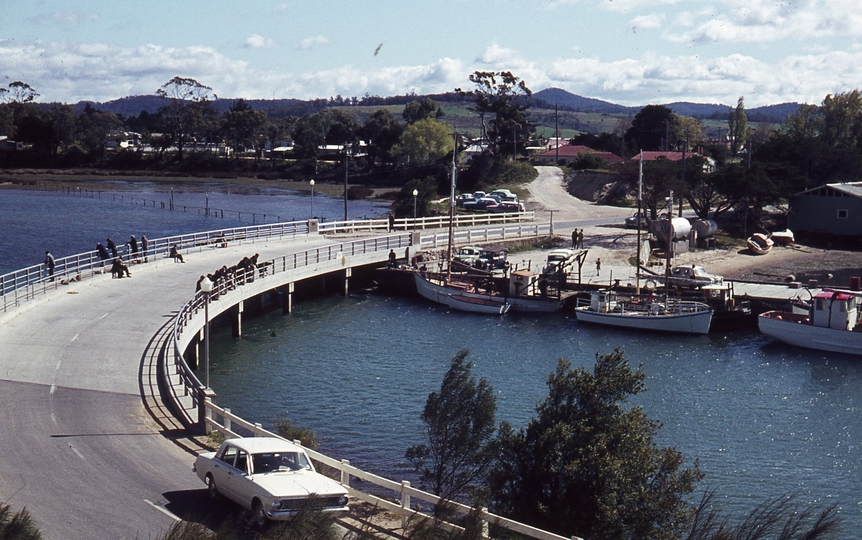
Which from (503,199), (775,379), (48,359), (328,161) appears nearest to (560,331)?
(775,379)

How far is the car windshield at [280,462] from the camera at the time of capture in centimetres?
1819

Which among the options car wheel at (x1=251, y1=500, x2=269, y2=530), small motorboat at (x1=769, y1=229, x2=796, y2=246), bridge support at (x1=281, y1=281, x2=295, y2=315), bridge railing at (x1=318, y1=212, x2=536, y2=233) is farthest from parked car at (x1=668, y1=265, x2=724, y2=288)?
car wheel at (x1=251, y1=500, x2=269, y2=530)

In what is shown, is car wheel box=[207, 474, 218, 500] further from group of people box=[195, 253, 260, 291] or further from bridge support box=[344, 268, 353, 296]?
bridge support box=[344, 268, 353, 296]

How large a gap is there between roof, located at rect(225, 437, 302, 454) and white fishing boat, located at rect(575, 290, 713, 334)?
114 ft

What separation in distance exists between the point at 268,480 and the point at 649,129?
138 meters

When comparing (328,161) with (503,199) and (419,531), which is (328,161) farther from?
(419,531)

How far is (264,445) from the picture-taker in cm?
1864

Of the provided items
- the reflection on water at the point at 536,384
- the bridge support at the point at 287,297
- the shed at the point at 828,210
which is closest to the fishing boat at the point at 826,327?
the reflection on water at the point at 536,384

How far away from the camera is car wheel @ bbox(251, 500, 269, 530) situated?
1703cm

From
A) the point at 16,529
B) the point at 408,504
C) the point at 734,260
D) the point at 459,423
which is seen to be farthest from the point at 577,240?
the point at 16,529

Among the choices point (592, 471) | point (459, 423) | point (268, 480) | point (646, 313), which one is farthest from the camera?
point (646, 313)

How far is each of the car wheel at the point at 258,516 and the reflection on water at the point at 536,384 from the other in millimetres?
9925

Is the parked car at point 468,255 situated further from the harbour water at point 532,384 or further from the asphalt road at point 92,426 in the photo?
the asphalt road at point 92,426

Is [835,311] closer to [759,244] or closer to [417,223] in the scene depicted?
[759,244]
